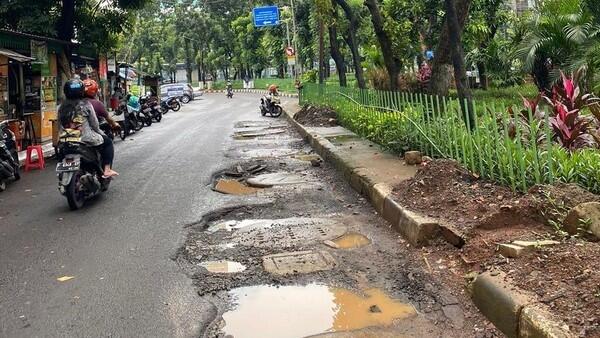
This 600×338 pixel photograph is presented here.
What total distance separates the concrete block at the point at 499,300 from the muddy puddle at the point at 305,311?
0.42m

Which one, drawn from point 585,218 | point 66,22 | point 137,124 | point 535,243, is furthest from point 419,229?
point 137,124

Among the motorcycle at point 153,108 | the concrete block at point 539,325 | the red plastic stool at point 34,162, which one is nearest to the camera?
the concrete block at point 539,325

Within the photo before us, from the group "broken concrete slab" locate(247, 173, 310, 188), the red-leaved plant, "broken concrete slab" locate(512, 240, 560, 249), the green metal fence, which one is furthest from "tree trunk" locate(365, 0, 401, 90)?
"broken concrete slab" locate(512, 240, 560, 249)

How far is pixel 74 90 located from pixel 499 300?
5705mm

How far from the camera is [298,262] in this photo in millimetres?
4574

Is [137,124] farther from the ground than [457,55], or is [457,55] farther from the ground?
[457,55]

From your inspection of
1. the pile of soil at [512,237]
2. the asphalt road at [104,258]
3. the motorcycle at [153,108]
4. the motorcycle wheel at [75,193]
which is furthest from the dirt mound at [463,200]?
the motorcycle at [153,108]

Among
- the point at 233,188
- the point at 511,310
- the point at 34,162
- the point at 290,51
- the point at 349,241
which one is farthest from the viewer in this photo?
the point at 290,51

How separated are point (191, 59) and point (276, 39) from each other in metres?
26.7

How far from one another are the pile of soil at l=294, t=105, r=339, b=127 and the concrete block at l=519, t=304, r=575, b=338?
38.9 feet

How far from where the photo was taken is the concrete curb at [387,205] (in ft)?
15.4

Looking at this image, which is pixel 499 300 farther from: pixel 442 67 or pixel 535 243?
pixel 442 67

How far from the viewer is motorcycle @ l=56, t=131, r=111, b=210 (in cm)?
667

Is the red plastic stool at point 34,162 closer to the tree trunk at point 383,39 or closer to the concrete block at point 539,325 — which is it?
the tree trunk at point 383,39
